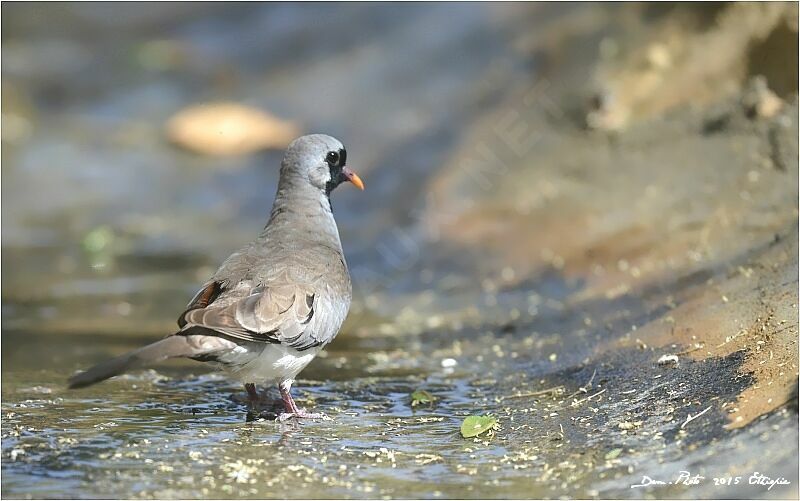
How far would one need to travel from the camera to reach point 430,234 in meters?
9.55

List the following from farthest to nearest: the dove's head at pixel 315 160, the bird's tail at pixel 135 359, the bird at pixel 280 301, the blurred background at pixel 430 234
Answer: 1. the dove's head at pixel 315 160
2. the bird at pixel 280 301
3. the blurred background at pixel 430 234
4. the bird's tail at pixel 135 359

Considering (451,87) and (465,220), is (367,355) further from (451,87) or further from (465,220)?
(451,87)

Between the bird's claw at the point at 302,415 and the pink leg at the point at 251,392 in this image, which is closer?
the bird's claw at the point at 302,415

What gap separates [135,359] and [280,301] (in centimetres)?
95

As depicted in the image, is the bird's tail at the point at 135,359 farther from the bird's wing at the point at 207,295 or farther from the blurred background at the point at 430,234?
the bird's wing at the point at 207,295

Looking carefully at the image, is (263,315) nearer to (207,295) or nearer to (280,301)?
(280,301)

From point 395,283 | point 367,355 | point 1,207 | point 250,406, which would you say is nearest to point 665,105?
point 395,283

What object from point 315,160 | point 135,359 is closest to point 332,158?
point 315,160

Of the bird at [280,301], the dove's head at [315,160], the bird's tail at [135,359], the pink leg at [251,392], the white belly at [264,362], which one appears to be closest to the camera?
the bird's tail at [135,359]

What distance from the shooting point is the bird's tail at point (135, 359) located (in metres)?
4.29

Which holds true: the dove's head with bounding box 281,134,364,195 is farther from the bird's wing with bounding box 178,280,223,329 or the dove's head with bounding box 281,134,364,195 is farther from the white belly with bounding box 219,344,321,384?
the white belly with bounding box 219,344,321,384

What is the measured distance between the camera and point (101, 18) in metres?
15.6

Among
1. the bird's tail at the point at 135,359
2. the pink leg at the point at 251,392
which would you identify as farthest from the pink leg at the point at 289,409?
the bird's tail at the point at 135,359

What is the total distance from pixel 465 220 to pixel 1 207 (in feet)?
17.7
